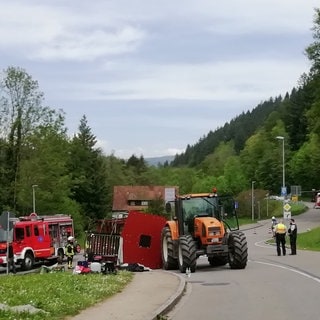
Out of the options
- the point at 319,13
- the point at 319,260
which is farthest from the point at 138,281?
the point at 319,13

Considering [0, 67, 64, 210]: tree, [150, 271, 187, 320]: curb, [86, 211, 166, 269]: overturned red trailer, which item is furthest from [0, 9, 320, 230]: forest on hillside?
[150, 271, 187, 320]: curb

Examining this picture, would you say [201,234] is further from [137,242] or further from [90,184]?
[90,184]

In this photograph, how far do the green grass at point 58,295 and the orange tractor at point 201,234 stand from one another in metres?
5.59

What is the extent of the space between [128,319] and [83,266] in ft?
34.0

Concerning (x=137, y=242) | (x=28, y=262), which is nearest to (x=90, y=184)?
(x=28, y=262)

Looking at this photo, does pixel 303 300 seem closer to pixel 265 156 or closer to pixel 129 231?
pixel 129 231

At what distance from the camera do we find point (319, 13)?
7131 cm

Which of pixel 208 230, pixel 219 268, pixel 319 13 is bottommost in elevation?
pixel 219 268

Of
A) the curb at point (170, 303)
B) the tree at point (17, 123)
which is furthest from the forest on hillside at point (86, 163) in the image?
the curb at point (170, 303)

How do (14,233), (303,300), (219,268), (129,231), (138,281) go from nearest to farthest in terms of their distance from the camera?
(303,300) → (138,281) → (219,268) → (129,231) → (14,233)

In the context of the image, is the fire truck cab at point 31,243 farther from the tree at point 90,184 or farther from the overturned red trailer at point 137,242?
the tree at point 90,184

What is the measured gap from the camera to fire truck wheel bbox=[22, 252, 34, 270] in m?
36.2

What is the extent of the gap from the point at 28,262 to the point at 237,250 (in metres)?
16.7

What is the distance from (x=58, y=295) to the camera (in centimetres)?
1377
